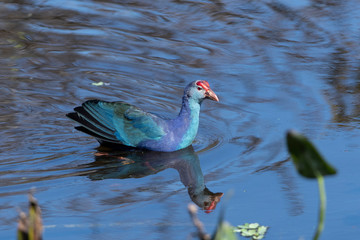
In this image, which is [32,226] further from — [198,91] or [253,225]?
[198,91]

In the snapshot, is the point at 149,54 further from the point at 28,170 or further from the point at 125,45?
the point at 28,170

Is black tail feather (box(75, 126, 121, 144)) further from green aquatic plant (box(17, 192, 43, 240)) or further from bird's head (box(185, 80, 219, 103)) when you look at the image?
green aquatic plant (box(17, 192, 43, 240))

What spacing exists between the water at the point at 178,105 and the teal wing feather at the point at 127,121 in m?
0.21

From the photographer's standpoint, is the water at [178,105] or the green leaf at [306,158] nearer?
the green leaf at [306,158]

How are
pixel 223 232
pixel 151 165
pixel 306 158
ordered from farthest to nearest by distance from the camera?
pixel 151 165 → pixel 223 232 → pixel 306 158

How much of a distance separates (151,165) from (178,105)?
5.65 feet

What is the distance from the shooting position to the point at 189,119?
262 inches

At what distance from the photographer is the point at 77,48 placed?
9.52 m

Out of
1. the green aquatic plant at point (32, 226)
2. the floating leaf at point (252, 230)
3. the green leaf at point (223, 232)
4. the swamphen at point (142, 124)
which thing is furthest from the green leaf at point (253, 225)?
the green aquatic plant at point (32, 226)

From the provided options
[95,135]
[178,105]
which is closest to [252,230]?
[95,135]

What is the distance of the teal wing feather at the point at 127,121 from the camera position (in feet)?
21.6

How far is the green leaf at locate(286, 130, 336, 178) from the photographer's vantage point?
6.84ft

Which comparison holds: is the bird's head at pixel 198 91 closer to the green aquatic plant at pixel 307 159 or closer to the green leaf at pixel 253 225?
the green leaf at pixel 253 225

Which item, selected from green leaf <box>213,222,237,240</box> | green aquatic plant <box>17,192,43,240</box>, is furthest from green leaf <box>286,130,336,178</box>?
green aquatic plant <box>17,192,43,240</box>
